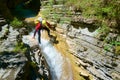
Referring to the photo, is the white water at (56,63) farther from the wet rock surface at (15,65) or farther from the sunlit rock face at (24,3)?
the sunlit rock face at (24,3)

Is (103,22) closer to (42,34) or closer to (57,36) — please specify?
(57,36)

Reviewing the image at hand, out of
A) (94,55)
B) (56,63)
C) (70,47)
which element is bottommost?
(56,63)

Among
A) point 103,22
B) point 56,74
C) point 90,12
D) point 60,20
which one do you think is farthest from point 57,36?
point 103,22

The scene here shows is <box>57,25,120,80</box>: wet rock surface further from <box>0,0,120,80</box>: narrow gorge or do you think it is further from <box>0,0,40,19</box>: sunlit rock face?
<box>0,0,40,19</box>: sunlit rock face

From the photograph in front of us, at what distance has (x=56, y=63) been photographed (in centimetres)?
1228

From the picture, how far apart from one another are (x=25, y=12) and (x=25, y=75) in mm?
14379

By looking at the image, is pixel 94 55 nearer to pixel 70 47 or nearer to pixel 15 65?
pixel 70 47

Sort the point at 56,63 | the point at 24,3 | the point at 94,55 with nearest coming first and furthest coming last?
the point at 94,55
the point at 56,63
the point at 24,3

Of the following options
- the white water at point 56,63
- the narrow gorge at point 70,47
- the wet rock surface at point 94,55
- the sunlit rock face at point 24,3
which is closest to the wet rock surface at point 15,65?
the narrow gorge at point 70,47

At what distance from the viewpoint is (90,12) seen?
1052cm

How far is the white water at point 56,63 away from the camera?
1142cm

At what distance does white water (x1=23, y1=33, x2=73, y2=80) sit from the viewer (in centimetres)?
1142

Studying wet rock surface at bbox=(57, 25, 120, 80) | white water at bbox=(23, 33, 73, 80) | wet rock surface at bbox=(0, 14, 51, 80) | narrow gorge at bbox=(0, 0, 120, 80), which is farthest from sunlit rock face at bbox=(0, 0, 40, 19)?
wet rock surface at bbox=(0, 14, 51, 80)

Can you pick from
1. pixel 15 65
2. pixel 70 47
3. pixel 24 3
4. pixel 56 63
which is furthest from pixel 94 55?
pixel 24 3
